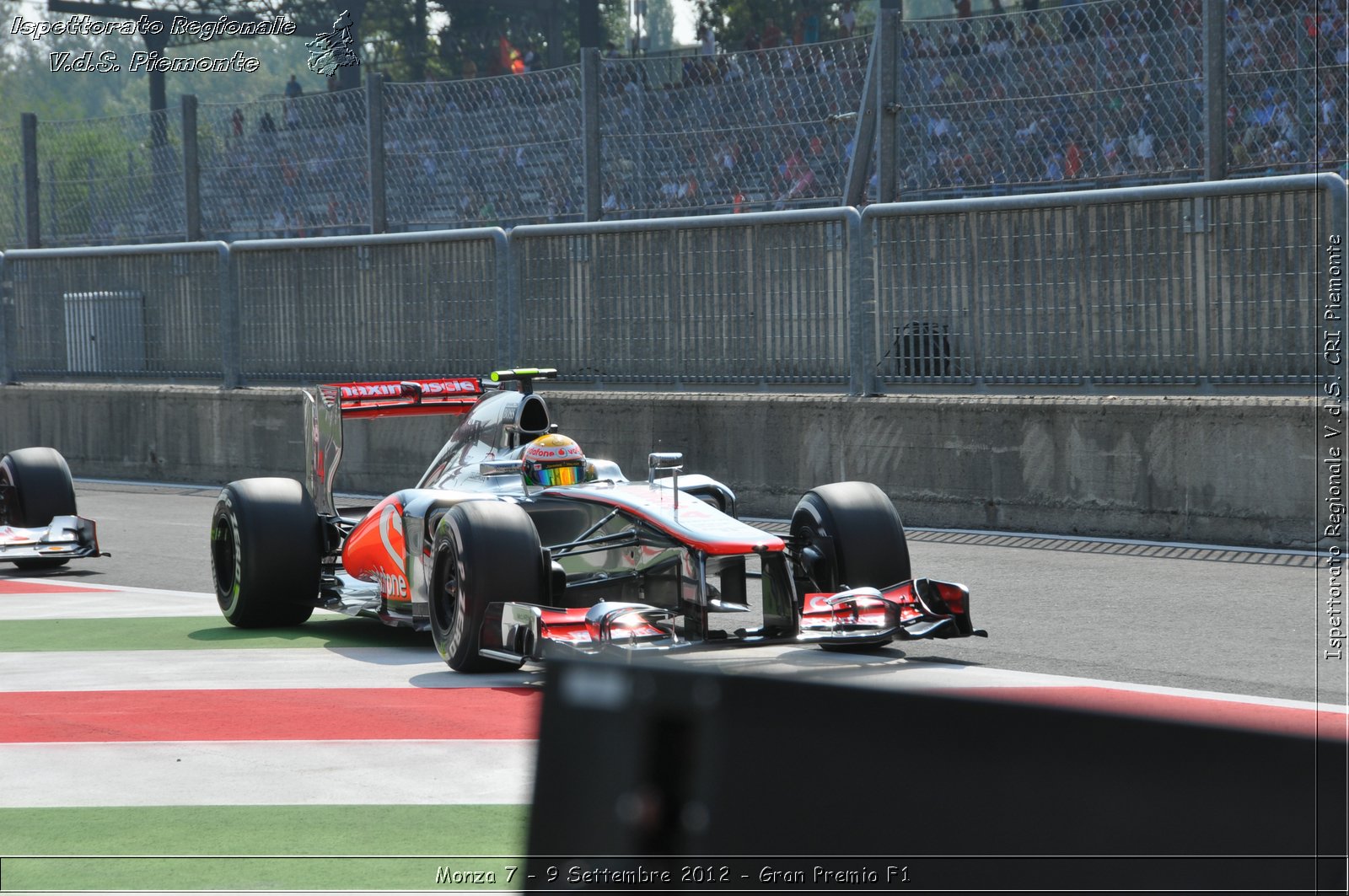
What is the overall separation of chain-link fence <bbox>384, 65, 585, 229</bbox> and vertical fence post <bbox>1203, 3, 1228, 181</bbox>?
5524mm

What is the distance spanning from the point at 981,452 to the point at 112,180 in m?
11.3

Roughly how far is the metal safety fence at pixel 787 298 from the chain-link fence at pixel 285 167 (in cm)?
127

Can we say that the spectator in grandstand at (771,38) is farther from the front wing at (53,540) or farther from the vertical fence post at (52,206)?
the front wing at (53,540)

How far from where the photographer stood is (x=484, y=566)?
6.27 m

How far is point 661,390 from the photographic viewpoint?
41.0ft

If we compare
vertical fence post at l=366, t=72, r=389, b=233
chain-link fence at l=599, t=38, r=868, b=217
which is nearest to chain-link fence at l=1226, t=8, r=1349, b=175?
chain-link fence at l=599, t=38, r=868, b=217

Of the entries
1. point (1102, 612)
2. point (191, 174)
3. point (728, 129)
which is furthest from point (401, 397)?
point (191, 174)

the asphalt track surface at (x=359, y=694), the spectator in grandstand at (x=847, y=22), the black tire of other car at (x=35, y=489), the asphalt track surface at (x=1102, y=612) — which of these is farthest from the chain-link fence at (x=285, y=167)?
the spectator in grandstand at (x=847, y=22)

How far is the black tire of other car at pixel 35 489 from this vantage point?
9.90 meters

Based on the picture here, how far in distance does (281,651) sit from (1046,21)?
7454 mm

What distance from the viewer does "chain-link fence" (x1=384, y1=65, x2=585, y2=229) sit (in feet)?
48.0

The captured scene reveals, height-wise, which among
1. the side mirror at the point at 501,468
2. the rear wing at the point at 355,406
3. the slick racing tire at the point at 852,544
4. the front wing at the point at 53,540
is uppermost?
the rear wing at the point at 355,406

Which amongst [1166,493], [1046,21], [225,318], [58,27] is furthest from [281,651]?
[58,27]

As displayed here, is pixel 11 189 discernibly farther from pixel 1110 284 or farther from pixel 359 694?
pixel 359 694
